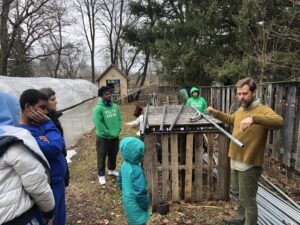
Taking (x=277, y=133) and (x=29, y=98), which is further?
(x=277, y=133)

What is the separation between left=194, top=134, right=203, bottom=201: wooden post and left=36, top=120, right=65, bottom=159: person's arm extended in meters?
2.19

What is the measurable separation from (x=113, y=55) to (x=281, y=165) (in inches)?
1137

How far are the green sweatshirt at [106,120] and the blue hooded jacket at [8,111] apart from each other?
2393mm

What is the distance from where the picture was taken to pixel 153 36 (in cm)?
1584

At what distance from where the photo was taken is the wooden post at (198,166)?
3883 mm

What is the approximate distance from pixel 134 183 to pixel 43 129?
1062 millimetres

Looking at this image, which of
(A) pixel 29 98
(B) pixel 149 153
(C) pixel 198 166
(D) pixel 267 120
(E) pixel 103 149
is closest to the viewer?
(A) pixel 29 98

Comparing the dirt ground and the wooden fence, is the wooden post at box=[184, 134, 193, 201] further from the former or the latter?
the wooden fence

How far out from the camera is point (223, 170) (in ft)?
13.1

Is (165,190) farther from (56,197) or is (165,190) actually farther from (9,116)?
(9,116)

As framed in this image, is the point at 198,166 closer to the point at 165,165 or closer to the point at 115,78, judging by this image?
the point at 165,165

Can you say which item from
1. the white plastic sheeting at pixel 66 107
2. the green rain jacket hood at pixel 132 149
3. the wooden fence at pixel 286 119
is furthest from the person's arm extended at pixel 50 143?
the white plastic sheeting at pixel 66 107

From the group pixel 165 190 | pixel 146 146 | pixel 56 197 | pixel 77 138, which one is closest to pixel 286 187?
pixel 165 190

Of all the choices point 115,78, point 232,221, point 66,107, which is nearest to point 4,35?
point 115,78
